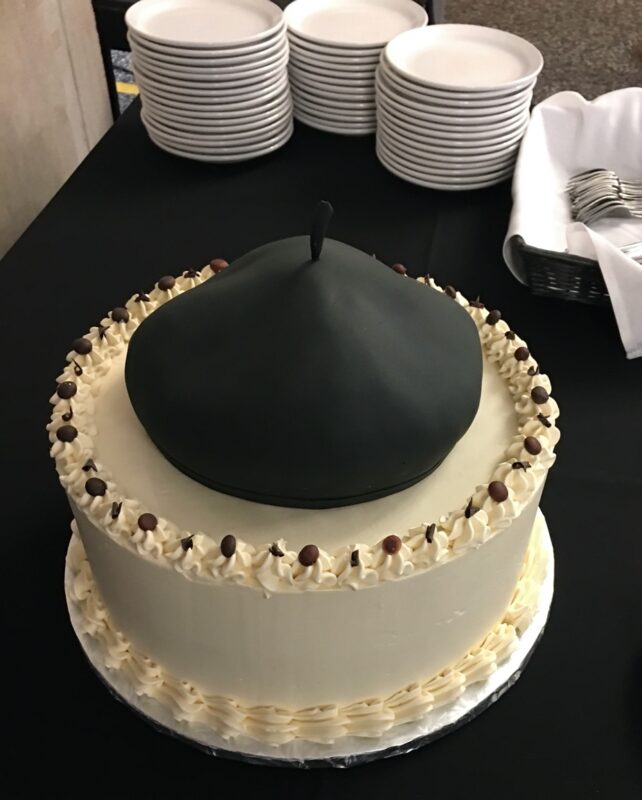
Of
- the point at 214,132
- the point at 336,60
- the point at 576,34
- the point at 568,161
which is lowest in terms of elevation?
the point at 576,34

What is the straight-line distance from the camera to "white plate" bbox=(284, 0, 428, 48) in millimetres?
1923

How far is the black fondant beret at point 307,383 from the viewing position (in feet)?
2.77

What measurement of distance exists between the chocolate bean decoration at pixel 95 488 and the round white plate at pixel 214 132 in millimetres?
1157

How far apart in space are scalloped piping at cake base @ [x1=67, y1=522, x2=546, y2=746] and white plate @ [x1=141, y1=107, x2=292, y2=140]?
1.12 metres

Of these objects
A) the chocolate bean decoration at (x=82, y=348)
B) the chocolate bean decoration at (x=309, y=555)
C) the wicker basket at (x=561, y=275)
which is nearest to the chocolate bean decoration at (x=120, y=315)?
the chocolate bean decoration at (x=82, y=348)

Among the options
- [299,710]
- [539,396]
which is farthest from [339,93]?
[299,710]

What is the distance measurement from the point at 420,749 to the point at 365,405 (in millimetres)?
459

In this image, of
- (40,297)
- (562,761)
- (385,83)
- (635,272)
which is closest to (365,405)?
(562,761)

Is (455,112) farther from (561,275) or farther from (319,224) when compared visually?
(319,224)

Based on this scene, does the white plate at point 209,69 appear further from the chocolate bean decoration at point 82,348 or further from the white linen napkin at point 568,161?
the chocolate bean decoration at point 82,348

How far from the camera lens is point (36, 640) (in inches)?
44.4

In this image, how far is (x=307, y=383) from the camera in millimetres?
844

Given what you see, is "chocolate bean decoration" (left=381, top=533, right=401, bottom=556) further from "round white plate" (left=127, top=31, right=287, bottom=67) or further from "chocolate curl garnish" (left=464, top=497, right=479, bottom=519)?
"round white plate" (left=127, top=31, right=287, bottom=67)

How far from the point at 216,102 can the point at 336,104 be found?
294 mm
